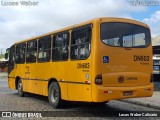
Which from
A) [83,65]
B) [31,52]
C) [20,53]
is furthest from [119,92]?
[20,53]

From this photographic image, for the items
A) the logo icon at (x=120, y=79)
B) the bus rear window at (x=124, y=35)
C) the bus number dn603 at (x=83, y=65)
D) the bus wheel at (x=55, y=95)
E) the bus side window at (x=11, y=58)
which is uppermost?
the bus rear window at (x=124, y=35)

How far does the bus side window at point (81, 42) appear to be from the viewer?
10500 mm

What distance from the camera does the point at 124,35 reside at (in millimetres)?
10812

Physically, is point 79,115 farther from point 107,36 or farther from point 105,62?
point 107,36

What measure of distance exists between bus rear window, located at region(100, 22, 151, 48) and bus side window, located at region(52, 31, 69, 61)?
1894 millimetres

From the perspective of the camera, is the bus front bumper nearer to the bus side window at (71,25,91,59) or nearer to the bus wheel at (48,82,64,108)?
the bus side window at (71,25,91,59)

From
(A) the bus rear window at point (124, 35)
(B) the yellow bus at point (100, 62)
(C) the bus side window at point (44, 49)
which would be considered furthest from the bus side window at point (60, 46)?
(A) the bus rear window at point (124, 35)

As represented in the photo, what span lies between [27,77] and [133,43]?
259 inches

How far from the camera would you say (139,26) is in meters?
11.3

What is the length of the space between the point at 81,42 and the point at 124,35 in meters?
1.38

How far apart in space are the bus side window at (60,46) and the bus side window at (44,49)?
0.55 m

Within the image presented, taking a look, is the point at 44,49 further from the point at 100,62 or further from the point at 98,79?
the point at 98,79

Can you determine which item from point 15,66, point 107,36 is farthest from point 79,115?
point 15,66

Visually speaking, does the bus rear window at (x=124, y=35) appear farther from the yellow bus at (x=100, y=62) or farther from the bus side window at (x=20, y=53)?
the bus side window at (x=20, y=53)
